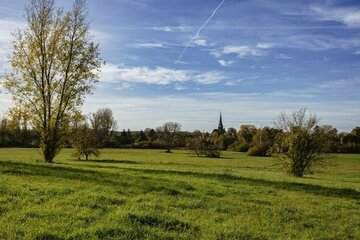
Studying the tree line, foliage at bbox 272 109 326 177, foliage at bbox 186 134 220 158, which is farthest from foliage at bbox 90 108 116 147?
foliage at bbox 272 109 326 177

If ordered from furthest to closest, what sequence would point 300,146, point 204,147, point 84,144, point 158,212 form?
point 204,147, point 84,144, point 300,146, point 158,212

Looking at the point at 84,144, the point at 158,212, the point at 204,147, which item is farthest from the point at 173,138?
the point at 158,212

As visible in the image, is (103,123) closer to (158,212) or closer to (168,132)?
(168,132)

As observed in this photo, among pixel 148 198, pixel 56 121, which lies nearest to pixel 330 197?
→ pixel 148 198

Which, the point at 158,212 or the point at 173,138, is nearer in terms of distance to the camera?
the point at 158,212

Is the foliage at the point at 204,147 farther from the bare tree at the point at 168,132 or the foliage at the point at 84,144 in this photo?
the foliage at the point at 84,144

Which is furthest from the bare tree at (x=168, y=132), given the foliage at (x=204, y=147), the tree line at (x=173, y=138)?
the foliage at (x=204, y=147)

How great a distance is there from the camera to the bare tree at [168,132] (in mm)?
136262

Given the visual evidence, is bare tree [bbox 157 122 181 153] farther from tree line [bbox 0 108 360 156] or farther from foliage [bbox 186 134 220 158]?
foliage [bbox 186 134 220 158]

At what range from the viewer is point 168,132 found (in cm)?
14175

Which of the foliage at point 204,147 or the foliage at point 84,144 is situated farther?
the foliage at point 204,147

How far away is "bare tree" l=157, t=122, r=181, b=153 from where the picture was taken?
136m

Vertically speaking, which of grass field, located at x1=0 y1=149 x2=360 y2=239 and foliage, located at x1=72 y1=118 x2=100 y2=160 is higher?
foliage, located at x1=72 y1=118 x2=100 y2=160

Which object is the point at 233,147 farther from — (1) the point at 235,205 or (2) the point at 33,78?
(1) the point at 235,205
